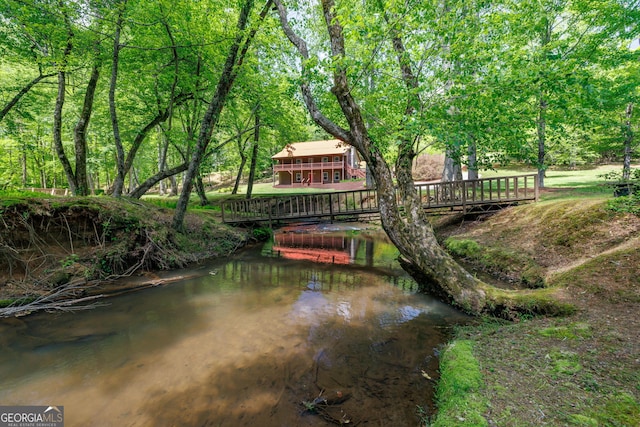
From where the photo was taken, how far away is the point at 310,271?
921 cm

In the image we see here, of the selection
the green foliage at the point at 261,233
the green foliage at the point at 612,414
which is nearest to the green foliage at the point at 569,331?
the green foliage at the point at 612,414

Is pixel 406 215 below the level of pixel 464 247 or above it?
above

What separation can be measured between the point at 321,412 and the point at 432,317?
3.17m

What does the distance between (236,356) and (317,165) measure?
32651mm

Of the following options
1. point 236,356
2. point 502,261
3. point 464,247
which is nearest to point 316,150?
point 464,247

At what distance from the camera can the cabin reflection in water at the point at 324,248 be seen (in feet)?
36.1

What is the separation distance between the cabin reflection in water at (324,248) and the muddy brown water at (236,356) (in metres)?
3.18

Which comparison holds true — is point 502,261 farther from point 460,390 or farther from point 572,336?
point 460,390

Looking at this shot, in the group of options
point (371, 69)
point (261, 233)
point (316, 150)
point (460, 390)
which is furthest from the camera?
point (316, 150)

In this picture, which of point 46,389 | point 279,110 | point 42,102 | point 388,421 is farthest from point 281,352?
point 42,102

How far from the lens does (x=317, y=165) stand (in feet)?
118

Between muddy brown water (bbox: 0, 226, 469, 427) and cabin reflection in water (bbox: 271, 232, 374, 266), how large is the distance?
10.4ft

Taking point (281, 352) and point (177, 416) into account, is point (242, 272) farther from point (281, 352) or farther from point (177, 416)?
point (177, 416)

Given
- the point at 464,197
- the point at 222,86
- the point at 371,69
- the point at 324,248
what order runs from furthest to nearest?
1. the point at 324,248
2. the point at 464,197
3. the point at 222,86
4. the point at 371,69
